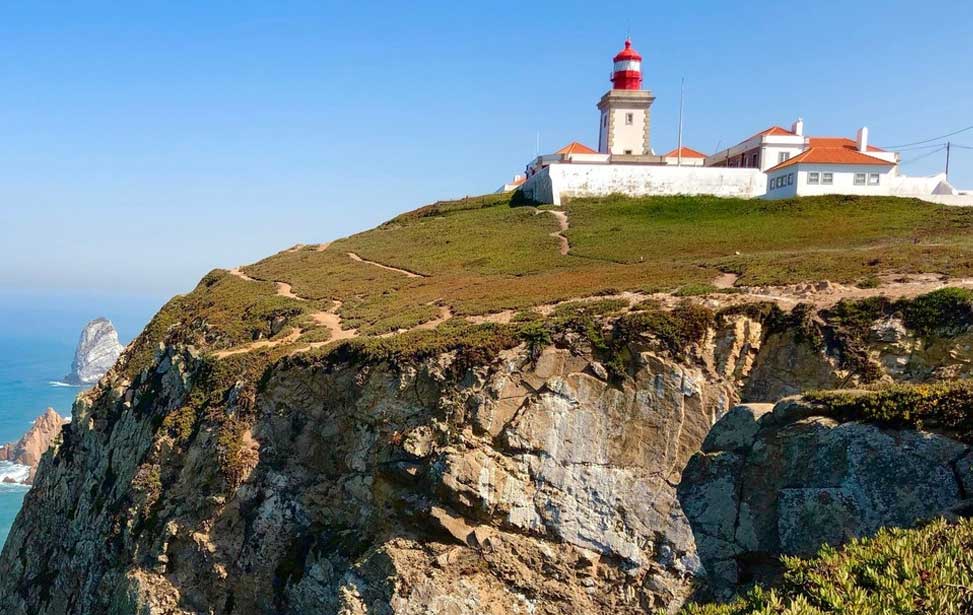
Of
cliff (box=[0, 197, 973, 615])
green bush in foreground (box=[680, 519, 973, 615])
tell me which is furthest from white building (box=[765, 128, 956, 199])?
green bush in foreground (box=[680, 519, 973, 615])

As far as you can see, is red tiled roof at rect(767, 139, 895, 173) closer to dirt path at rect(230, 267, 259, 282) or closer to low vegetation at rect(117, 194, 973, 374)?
low vegetation at rect(117, 194, 973, 374)

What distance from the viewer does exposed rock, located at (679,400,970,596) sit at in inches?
384

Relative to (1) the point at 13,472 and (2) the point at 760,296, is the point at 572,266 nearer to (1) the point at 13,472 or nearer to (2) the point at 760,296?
(2) the point at 760,296

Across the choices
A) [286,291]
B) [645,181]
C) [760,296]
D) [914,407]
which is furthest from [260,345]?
[645,181]

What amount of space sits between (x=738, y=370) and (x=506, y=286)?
524 inches

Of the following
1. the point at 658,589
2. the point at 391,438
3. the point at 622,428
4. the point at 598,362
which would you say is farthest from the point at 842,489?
the point at 391,438

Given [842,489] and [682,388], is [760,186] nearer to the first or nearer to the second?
[682,388]

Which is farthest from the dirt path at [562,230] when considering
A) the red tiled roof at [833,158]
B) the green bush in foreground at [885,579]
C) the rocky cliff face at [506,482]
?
the green bush in foreground at [885,579]

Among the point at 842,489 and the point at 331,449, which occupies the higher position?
the point at 842,489

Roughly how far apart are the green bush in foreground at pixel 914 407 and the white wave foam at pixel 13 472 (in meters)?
113

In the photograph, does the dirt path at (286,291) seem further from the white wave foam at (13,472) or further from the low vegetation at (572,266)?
the white wave foam at (13,472)

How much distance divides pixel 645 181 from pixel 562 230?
481 inches

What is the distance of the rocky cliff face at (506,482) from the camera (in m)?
11.2

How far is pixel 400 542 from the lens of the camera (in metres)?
16.3
